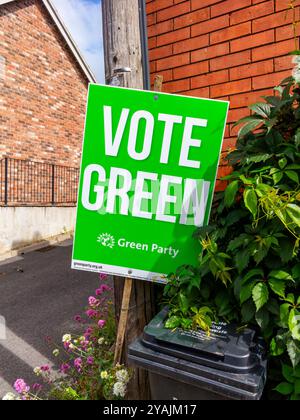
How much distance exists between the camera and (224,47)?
2.69 m

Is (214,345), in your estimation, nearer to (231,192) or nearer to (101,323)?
(231,192)

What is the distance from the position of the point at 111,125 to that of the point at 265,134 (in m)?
0.93

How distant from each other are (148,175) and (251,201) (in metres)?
0.74

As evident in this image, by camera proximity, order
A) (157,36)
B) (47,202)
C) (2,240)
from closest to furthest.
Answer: (157,36) < (2,240) < (47,202)

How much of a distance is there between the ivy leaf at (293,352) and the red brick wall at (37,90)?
9.08 meters

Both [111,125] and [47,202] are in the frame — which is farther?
[47,202]

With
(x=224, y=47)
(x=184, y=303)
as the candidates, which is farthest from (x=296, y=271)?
(x=224, y=47)

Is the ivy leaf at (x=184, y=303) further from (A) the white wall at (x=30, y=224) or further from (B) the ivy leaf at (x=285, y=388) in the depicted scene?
(A) the white wall at (x=30, y=224)

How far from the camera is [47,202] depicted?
10.1 m

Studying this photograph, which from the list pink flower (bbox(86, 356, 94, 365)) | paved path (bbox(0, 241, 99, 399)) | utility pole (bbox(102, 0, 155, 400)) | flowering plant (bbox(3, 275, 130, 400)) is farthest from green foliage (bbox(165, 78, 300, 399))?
paved path (bbox(0, 241, 99, 399))

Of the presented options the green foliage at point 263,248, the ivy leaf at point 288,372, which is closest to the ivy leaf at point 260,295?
the green foliage at point 263,248

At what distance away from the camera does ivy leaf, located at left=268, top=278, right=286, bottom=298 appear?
1446mm

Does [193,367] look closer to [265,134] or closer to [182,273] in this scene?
[182,273]
